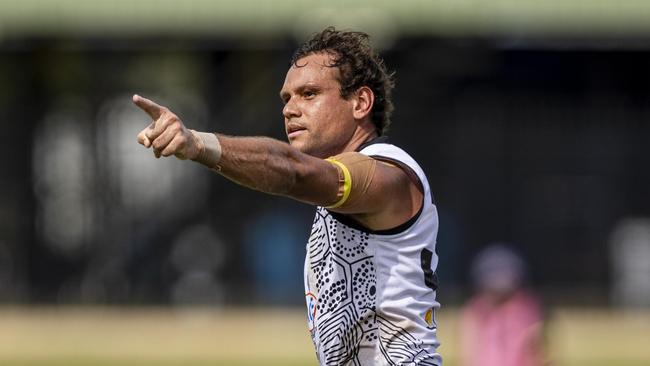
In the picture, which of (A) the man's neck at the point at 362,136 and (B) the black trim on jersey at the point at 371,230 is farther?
(A) the man's neck at the point at 362,136

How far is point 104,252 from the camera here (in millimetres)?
25375

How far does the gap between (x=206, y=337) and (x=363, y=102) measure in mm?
15609

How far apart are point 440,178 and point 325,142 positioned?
1986 centimetres

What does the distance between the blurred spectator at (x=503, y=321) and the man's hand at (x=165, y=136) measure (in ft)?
23.0

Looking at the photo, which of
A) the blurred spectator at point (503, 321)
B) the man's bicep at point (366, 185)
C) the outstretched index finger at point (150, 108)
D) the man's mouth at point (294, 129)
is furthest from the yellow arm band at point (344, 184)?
the blurred spectator at point (503, 321)

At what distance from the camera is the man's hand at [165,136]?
4.59 metres

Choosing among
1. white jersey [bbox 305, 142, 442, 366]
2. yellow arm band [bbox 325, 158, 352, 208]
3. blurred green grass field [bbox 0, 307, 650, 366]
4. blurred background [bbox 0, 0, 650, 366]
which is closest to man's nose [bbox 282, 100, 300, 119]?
white jersey [bbox 305, 142, 442, 366]

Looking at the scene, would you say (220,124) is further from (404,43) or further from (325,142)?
(325,142)

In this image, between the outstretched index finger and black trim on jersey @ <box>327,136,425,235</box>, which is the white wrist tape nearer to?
the outstretched index finger

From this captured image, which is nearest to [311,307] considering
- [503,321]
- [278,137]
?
[503,321]

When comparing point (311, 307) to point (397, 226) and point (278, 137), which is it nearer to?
point (397, 226)

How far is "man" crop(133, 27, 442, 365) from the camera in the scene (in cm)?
495

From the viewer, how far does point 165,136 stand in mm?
4605

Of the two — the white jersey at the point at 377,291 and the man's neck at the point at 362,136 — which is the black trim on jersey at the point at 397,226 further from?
the man's neck at the point at 362,136
